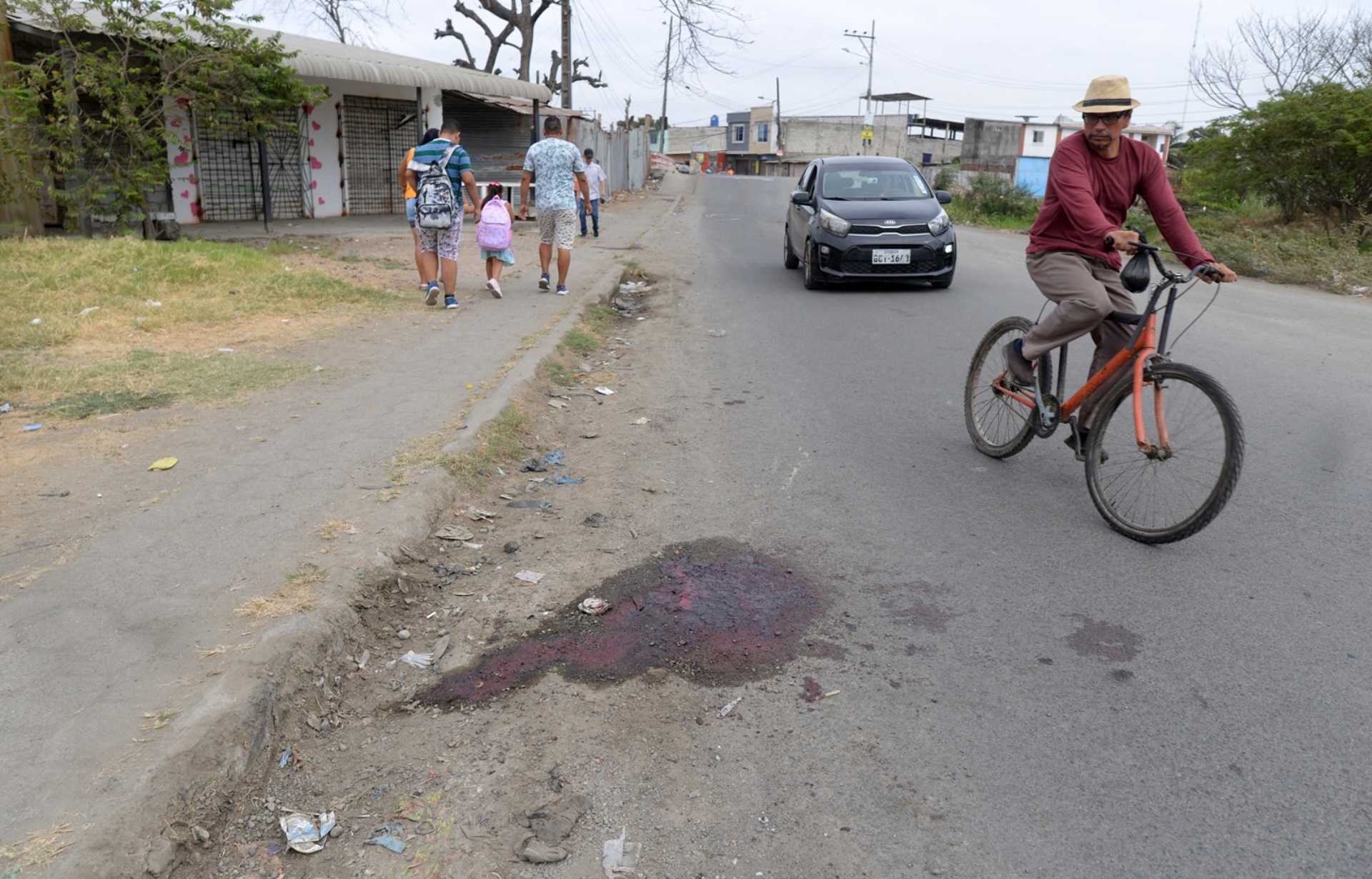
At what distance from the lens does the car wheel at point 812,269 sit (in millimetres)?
12133

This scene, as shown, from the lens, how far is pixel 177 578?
12.1 feet

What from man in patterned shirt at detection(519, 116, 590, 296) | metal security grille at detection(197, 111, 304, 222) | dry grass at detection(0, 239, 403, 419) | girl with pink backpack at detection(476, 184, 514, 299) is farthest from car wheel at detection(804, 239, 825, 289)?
metal security grille at detection(197, 111, 304, 222)

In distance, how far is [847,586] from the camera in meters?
3.88

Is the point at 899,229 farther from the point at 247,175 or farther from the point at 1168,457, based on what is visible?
the point at 247,175

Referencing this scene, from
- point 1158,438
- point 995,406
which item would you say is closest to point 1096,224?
point 1158,438

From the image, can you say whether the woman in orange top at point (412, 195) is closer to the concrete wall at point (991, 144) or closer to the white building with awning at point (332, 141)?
the white building with awning at point (332, 141)

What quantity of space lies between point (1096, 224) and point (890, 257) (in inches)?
295

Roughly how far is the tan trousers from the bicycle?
0.07 metres

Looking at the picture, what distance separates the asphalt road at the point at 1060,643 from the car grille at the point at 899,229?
5016 millimetres

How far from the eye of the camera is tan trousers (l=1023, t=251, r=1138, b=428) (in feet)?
14.8

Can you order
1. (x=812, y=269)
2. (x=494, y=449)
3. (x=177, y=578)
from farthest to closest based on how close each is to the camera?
(x=812, y=269), (x=494, y=449), (x=177, y=578)

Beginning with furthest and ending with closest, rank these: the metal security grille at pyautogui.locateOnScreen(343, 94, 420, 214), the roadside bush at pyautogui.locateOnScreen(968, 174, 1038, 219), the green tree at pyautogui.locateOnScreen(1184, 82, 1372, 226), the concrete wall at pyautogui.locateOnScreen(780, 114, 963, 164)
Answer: the concrete wall at pyautogui.locateOnScreen(780, 114, 963, 164)
the roadside bush at pyautogui.locateOnScreen(968, 174, 1038, 219)
the metal security grille at pyautogui.locateOnScreen(343, 94, 420, 214)
the green tree at pyautogui.locateOnScreen(1184, 82, 1372, 226)

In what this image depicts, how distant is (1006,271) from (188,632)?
13207 mm

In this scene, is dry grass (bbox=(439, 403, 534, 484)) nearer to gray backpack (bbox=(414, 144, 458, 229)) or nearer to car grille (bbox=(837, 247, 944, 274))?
gray backpack (bbox=(414, 144, 458, 229))
